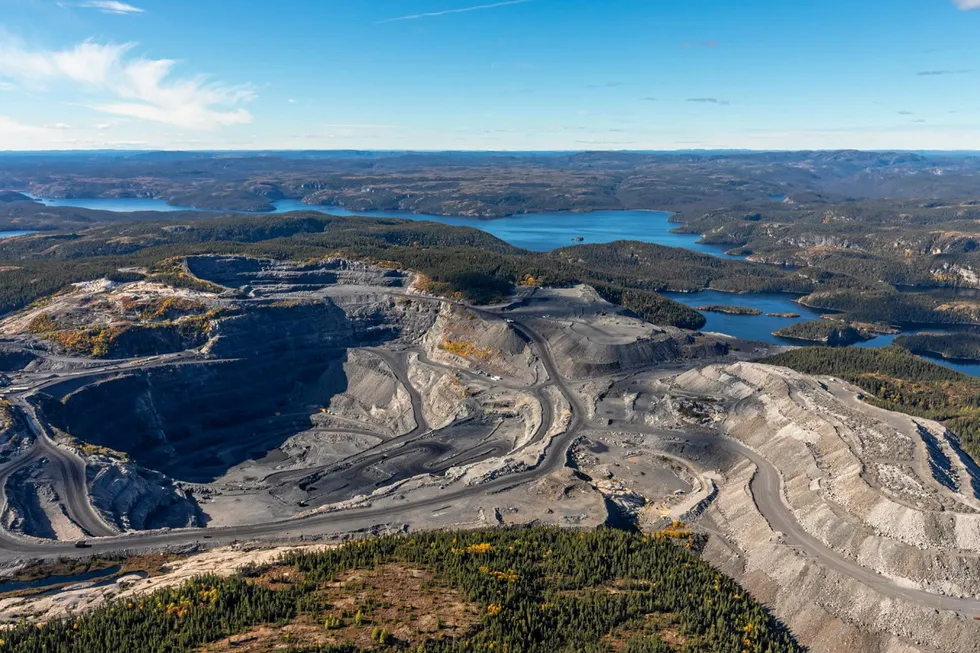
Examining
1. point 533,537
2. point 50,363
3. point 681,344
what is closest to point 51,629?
point 533,537

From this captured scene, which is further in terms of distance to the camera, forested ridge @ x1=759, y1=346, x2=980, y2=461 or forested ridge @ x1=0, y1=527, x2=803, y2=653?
forested ridge @ x1=759, y1=346, x2=980, y2=461

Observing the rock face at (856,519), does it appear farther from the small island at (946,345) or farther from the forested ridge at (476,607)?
the small island at (946,345)

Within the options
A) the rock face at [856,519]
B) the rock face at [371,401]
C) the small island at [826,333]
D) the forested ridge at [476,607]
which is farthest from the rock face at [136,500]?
the small island at [826,333]

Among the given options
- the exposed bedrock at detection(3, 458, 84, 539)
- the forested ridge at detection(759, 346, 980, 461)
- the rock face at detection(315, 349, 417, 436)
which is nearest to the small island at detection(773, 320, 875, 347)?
the forested ridge at detection(759, 346, 980, 461)

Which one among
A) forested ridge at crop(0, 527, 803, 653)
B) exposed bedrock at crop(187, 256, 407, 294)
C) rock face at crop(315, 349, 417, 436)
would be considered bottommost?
rock face at crop(315, 349, 417, 436)

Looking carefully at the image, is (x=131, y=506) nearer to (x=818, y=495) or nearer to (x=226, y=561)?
(x=226, y=561)

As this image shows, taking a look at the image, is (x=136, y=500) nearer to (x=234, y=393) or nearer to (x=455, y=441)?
(x=234, y=393)

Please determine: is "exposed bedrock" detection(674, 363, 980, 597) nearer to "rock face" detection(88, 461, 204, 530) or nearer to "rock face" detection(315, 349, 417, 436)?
"rock face" detection(315, 349, 417, 436)

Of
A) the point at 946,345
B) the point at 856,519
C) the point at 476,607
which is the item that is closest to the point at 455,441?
the point at 476,607
